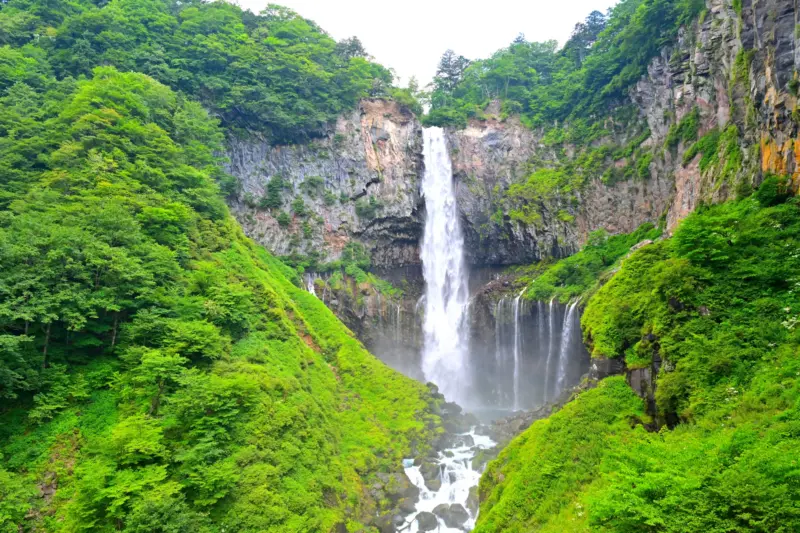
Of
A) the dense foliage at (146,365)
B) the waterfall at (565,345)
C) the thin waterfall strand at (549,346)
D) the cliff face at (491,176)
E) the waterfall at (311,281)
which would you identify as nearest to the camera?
the dense foliage at (146,365)

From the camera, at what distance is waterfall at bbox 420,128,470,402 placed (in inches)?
1329

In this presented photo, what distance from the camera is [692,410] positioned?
308 inches

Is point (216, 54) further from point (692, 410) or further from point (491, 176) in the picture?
point (692, 410)

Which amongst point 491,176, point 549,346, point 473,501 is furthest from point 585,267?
point 473,501

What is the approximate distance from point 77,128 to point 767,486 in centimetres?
2362

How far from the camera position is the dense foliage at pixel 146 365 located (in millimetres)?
9852

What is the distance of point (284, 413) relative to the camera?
13.8 m

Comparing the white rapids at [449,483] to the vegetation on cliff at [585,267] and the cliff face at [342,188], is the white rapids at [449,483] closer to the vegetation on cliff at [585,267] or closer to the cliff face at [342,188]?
the vegetation on cliff at [585,267]

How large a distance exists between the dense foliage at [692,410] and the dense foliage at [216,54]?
3039 centimetres

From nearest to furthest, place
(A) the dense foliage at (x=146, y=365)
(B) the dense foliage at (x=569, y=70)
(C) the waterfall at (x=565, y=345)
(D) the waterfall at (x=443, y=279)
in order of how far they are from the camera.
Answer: (A) the dense foliage at (x=146, y=365)
(C) the waterfall at (x=565, y=345)
(B) the dense foliage at (x=569, y=70)
(D) the waterfall at (x=443, y=279)

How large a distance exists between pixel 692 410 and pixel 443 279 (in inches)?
1144

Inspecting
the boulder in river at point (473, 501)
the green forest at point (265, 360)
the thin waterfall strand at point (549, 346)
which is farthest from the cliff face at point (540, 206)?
the boulder in river at point (473, 501)

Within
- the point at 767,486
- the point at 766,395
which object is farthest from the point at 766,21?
the point at 767,486

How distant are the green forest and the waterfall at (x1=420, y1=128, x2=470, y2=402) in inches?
388
